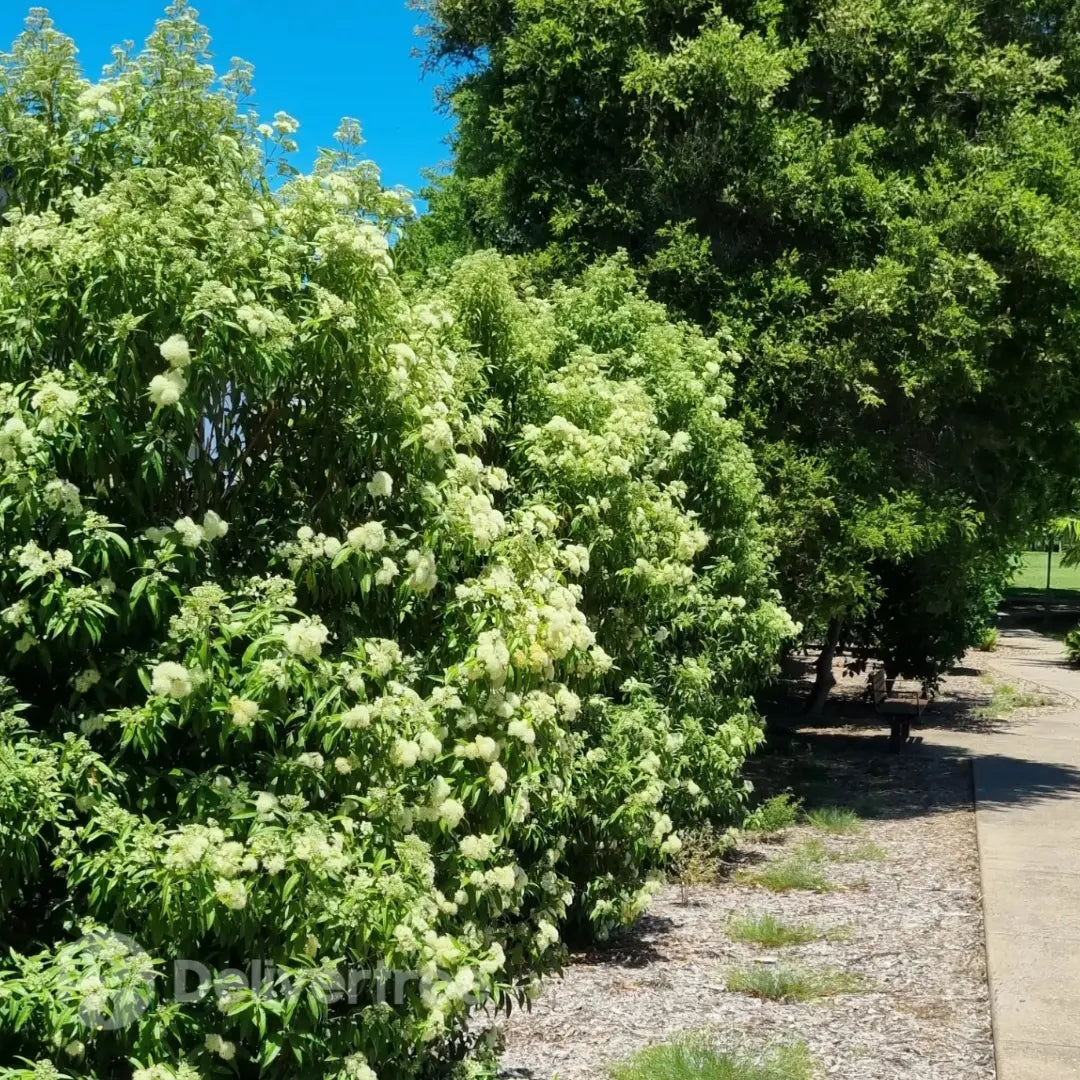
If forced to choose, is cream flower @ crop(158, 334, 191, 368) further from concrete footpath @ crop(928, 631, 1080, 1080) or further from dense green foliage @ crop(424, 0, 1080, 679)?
dense green foliage @ crop(424, 0, 1080, 679)

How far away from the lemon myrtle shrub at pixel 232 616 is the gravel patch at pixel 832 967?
3.98 ft

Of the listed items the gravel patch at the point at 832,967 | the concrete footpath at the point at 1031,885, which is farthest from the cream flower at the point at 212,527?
the concrete footpath at the point at 1031,885

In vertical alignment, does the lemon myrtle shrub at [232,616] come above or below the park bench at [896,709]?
above

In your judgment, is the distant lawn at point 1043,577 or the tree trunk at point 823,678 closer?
the tree trunk at point 823,678

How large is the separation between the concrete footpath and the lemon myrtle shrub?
2499 millimetres

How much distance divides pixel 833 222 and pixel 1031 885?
17.0 feet

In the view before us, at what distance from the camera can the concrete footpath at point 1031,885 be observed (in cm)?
589

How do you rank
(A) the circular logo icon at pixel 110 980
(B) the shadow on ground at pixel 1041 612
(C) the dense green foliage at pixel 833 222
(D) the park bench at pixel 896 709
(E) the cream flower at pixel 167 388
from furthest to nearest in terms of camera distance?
(B) the shadow on ground at pixel 1041 612, (D) the park bench at pixel 896 709, (C) the dense green foliage at pixel 833 222, (E) the cream flower at pixel 167 388, (A) the circular logo icon at pixel 110 980

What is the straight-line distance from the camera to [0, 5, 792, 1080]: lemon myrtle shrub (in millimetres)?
3303

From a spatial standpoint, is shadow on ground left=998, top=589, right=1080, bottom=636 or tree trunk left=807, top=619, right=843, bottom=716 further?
shadow on ground left=998, top=589, right=1080, bottom=636

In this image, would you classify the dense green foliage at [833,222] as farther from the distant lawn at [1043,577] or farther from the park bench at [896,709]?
the distant lawn at [1043,577]

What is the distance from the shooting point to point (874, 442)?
10.8 m

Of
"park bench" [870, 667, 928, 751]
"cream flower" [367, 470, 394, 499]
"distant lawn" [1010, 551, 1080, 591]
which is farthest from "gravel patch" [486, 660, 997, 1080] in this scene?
"distant lawn" [1010, 551, 1080, 591]

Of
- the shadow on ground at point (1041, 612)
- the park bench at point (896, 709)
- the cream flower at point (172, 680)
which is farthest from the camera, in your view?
the shadow on ground at point (1041, 612)
